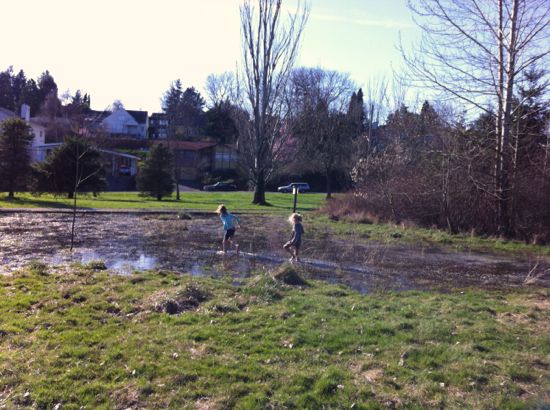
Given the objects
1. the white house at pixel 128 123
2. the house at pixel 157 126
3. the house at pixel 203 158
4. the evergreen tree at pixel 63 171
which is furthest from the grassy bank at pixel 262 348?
the house at pixel 157 126

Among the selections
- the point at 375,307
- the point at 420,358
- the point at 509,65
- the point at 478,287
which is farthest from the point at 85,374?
the point at 509,65

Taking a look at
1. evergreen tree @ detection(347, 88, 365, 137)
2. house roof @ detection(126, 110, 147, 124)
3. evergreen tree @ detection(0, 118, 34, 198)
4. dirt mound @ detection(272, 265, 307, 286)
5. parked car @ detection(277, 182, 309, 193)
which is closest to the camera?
dirt mound @ detection(272, 265, 307, 286)

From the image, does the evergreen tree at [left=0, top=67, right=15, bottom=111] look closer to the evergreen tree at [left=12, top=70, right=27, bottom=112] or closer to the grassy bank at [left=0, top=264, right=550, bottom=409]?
the evergreen tree at [left=12, top=70, right=27, bottom=112]

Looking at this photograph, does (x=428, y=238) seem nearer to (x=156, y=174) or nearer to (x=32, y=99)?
(x=156, y=174)

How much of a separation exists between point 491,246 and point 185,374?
1679 cm

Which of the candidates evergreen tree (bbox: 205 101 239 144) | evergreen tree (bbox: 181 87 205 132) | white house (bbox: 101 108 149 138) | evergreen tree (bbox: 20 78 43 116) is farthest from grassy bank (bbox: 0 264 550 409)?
evergreen tree (bbox: 20 78 43 116)

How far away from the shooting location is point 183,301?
848 centimetres

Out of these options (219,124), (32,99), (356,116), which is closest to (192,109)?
(219,124)

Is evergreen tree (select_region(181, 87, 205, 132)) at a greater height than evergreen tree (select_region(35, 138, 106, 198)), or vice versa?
evergreen tree (select_region(181, 87, 205, 132))

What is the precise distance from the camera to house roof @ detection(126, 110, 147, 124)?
332 ft

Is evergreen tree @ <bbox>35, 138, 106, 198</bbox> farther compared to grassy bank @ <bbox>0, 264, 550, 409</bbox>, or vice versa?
evergreen tree @ <bbox>35, 138, 106, 198</bbox>

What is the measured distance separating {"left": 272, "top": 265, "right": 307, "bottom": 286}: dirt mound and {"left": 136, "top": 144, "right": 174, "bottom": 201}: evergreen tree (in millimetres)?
33961

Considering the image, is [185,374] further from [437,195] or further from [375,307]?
[437,195]

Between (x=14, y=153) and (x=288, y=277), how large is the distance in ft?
103
